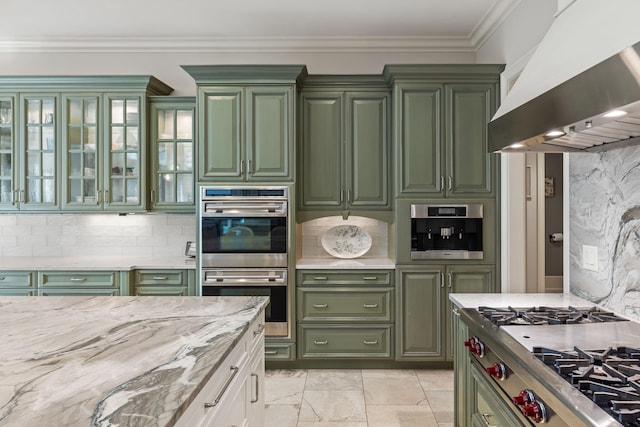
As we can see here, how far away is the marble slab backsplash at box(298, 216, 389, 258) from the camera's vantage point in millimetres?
3977

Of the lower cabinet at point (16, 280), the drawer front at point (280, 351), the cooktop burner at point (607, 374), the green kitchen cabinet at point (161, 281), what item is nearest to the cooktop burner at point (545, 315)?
the cooktop burner at point (607, 374)

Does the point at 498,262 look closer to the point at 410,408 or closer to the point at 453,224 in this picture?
the point at 453,224

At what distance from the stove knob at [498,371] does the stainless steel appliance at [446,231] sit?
6.18 feet

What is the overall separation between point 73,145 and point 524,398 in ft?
12.6

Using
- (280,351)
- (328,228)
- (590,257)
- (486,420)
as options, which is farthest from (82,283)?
(590,257)

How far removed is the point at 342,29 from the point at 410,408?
3.09 metres

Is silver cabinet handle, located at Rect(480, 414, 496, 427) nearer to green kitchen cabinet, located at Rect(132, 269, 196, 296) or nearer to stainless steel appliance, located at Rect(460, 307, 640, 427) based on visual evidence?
stainless steel appliance, located at Rect(460, 307, 640, 427)

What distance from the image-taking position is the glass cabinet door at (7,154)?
3658mm

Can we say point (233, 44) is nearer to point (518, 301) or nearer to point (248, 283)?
point (248, 283)

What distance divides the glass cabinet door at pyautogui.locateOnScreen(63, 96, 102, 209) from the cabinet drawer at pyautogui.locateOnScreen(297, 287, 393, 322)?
2.01 metres

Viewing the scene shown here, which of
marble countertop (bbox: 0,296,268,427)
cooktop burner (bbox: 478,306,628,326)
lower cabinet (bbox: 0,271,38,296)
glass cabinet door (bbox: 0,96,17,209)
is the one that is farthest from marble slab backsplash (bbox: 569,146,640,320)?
glass cabinet door (bbox: 0,96,17,209)

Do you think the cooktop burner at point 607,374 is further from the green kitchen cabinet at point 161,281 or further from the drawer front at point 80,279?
the drawer front at point 80,279

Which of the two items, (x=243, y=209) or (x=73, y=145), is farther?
(x=73, y=145)

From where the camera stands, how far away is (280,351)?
348 centimetres
